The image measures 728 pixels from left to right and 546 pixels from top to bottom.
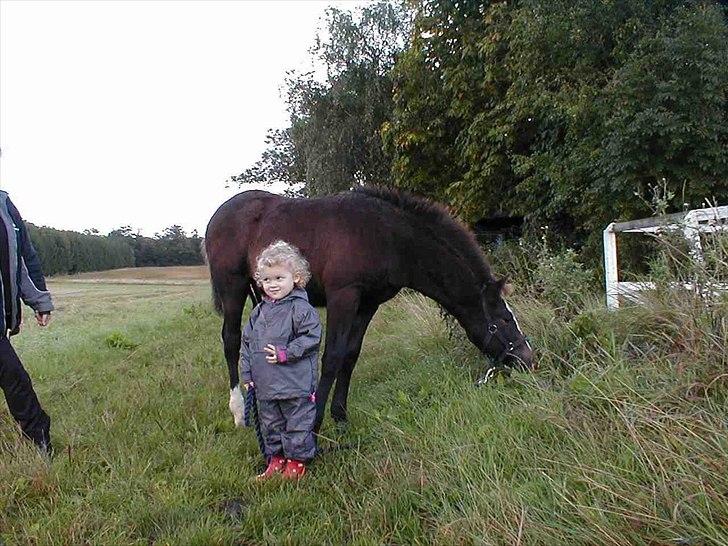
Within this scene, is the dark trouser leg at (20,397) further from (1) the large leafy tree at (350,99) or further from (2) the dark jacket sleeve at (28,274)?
(1) the large leafy tree at (350,99)

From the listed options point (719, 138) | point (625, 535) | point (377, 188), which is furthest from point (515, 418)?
point (719, 138)

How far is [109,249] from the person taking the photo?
59719 mm

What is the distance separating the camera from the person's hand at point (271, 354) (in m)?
3.12

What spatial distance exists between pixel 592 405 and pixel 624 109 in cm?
761

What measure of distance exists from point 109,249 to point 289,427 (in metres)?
62.4

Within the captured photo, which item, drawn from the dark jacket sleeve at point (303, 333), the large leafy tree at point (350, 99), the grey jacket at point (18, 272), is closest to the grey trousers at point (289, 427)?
the dark jacket sleeve at point (303, 333)

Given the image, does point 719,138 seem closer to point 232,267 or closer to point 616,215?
point 616,215

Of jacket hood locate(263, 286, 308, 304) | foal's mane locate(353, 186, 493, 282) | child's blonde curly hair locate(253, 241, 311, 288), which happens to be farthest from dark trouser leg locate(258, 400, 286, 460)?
foal's mane locate(353, 186, 493, 282)

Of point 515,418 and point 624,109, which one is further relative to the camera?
point 624,109

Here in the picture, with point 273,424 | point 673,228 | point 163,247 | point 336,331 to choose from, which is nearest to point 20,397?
point 273,424

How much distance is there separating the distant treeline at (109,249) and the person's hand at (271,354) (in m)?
45.1

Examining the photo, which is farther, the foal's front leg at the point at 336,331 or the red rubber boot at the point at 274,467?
the foal's front leg at the point at 336,331

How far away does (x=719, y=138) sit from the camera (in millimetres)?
9367

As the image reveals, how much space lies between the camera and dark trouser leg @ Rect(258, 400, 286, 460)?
10.6 ft
